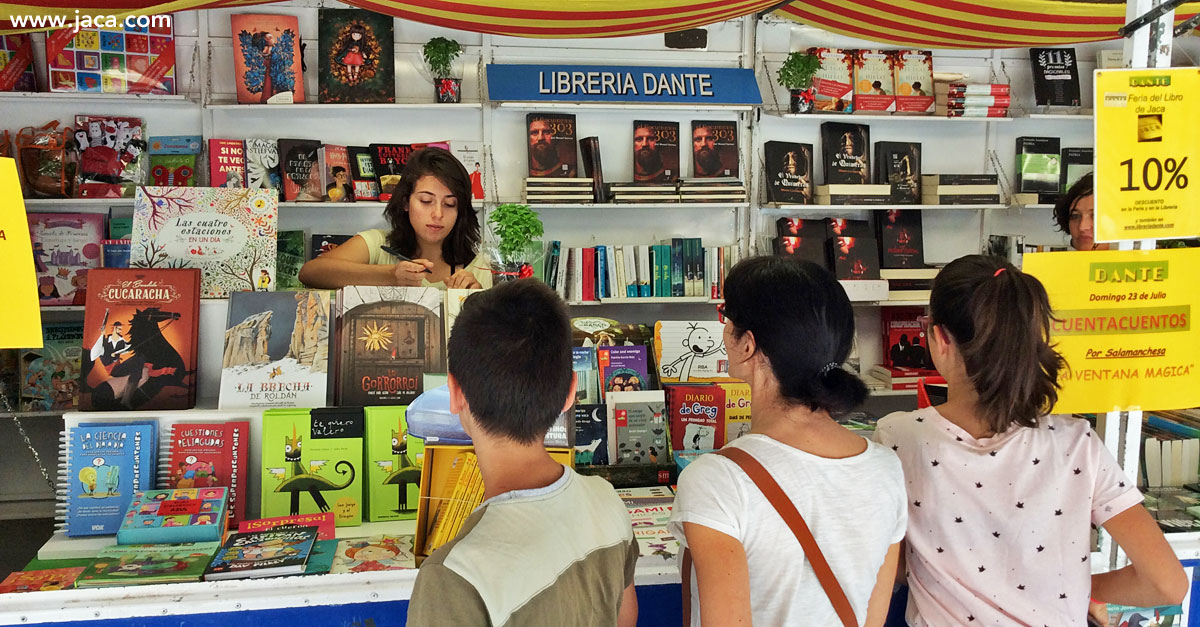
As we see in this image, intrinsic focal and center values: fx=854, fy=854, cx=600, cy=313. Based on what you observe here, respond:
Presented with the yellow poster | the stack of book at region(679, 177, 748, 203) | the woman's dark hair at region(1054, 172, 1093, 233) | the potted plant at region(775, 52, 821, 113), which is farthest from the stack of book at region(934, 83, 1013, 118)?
the yellow poster

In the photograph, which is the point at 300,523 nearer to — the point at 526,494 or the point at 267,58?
the point at 526,494

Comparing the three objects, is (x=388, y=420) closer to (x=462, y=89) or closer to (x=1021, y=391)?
(x=1021, y=391)

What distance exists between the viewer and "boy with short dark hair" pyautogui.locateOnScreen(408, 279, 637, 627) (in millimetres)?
985

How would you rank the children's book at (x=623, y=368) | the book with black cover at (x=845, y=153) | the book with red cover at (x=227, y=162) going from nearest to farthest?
the children's book at (x=623, y=368) → the book with red cover at (x=227, y=162) → the book with black cover at (x=845, y=153)

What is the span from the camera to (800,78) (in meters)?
4.50

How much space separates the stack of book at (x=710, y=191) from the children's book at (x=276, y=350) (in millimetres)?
2884

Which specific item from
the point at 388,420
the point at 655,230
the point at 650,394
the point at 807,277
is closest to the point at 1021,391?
the point at 807,277

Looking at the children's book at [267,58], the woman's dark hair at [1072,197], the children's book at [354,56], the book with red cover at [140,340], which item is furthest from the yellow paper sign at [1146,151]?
the children's book at [267,58]

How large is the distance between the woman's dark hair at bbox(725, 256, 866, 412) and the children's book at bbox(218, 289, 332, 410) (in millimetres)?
1041

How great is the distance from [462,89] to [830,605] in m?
3.86

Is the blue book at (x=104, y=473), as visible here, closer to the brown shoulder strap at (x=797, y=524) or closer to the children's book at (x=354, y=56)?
the brown shoulder strap at (x=797, y=524)

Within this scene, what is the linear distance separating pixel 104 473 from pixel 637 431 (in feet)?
3.71

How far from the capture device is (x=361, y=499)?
5.89ft

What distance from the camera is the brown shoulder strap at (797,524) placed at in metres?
1.16
